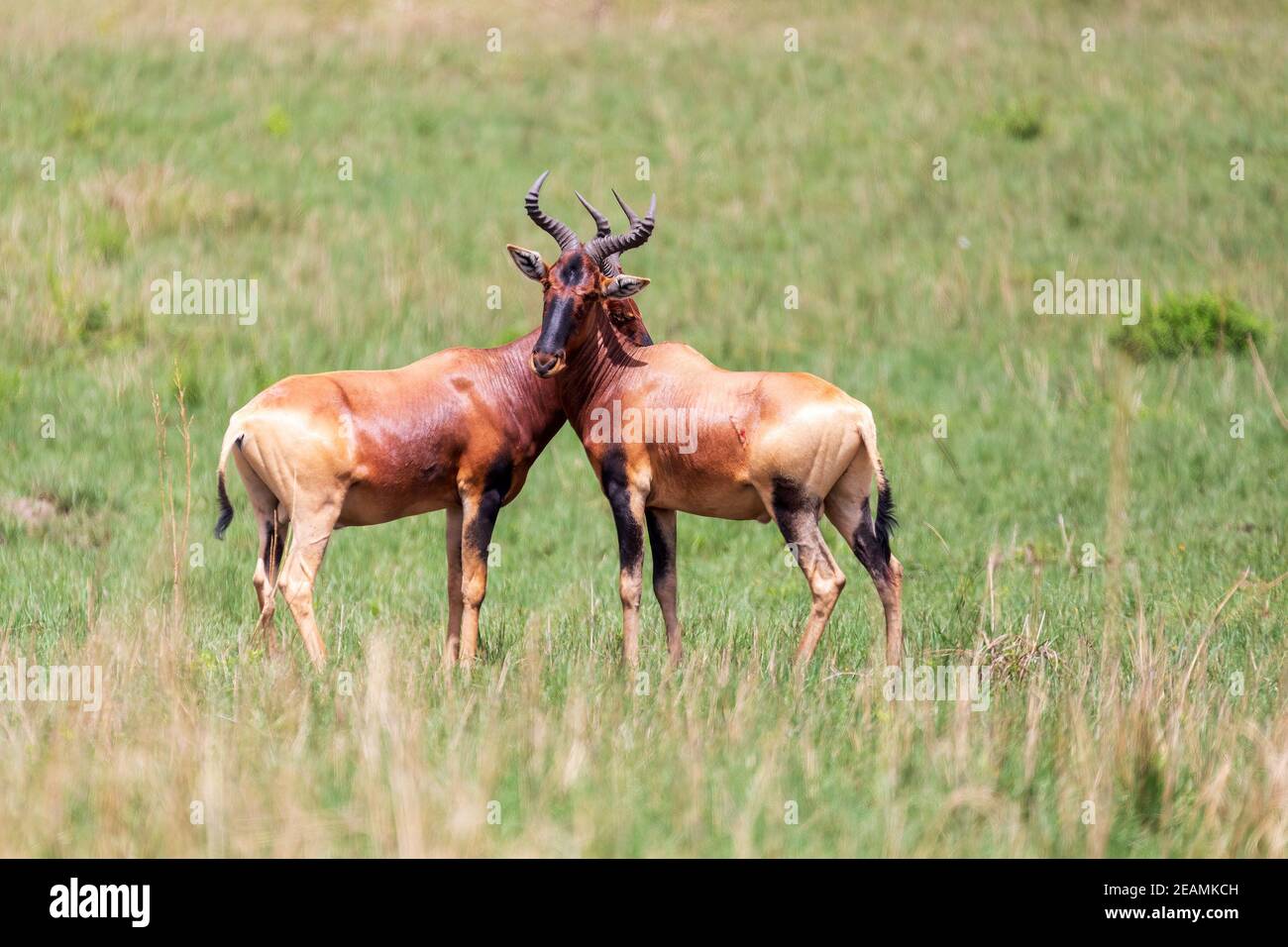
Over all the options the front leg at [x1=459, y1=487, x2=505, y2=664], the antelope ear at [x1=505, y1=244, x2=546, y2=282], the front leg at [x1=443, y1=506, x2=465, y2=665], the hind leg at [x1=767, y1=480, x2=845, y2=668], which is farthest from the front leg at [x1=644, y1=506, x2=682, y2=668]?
the antelope ear at [x1=505, y1=244, x2=546, y2=282]

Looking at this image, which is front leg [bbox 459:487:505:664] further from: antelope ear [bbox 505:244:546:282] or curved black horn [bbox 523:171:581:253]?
curved black horn [bbox 523:171:581:253]

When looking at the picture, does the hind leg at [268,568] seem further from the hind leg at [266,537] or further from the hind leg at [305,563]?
the hind leg at [305,563]

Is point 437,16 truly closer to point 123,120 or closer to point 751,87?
point 751,87

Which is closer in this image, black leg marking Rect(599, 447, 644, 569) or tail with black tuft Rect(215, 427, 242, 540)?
tail with black tuft Rect(215, 427, 242, 540)

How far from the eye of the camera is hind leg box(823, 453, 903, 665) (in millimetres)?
8203

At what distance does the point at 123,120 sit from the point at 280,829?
56.2 ft

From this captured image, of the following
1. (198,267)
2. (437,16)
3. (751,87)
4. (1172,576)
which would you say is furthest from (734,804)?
(437,16)

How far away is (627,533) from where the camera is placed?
821cm

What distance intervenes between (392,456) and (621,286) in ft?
4.71

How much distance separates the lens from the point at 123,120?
2061cm

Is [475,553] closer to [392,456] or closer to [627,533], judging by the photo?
[392,456]

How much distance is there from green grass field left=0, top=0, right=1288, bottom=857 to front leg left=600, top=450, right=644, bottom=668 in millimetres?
282

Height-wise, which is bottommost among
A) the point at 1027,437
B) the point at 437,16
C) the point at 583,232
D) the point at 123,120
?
the point at 1027,437

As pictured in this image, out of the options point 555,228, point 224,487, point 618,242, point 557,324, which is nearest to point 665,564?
point 557,324
